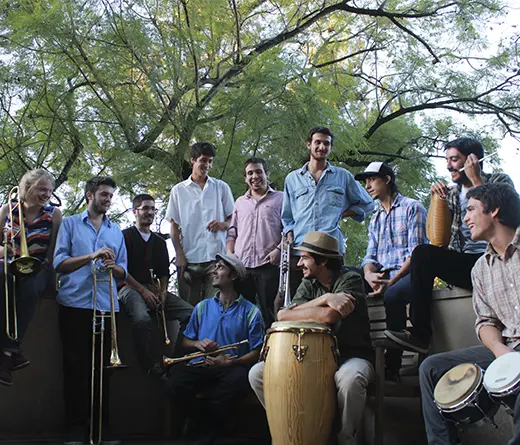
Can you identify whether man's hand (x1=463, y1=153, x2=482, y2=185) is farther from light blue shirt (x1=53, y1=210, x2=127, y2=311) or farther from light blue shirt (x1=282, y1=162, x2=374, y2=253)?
light blue shirt (x1=53, y1=210, x2=127, y2=311)

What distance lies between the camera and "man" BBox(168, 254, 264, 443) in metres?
4.91

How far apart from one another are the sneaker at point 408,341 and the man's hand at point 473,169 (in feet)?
3.70

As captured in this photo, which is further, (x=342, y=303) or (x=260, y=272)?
(x=260, y=272)

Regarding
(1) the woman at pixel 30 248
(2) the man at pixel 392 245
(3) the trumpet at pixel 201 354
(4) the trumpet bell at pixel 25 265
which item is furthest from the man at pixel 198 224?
(4) the trumpet bell at pixel 25 265

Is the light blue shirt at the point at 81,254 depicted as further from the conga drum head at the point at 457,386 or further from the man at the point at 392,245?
the conga drum head at the point at 457,386

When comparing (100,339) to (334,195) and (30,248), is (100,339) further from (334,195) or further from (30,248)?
(334,195)

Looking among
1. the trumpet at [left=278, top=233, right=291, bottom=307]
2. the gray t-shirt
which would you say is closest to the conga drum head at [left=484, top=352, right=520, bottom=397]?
the gray t-shirt

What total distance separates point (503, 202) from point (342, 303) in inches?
44.2

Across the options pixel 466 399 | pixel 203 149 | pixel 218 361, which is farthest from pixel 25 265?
pixel 466 399

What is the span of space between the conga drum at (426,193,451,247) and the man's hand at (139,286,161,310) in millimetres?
2301

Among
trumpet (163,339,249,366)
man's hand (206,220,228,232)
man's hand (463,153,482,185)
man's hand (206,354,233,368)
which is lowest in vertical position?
Answer: man's hand (206,354,233,368)

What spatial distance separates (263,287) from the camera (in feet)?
18.3

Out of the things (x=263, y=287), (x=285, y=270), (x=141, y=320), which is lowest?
(x=141, y=320)

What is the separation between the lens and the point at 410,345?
436cm
